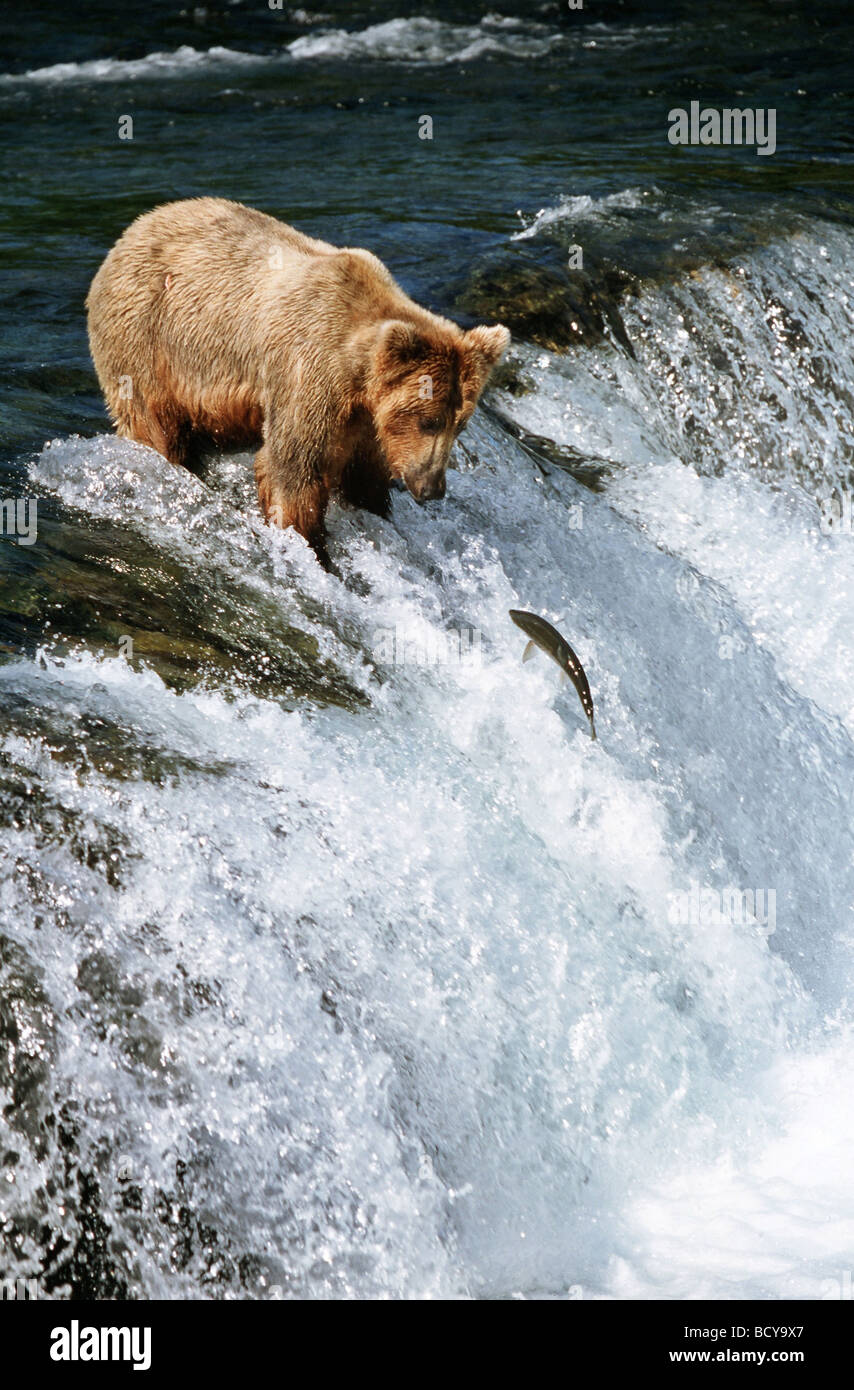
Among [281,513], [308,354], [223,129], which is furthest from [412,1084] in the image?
[223,129]

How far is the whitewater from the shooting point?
373 centimetres

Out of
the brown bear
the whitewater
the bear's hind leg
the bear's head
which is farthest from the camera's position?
the bear's hind leg

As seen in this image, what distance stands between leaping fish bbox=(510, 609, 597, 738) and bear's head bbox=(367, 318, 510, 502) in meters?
0.52

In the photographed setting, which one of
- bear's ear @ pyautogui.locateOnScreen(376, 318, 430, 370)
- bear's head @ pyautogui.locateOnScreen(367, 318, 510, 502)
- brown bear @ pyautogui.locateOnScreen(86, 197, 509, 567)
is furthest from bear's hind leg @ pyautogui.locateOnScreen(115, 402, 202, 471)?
bear's ear @ pyautogui.locateOnScreen(376, 318, 430, 370)

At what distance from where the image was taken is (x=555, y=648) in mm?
5031

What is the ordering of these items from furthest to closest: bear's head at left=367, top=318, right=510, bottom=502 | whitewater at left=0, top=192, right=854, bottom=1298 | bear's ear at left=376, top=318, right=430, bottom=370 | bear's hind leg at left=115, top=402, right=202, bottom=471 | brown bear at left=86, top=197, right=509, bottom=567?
bear's hind leg at left=115, top=402, right=202, bottom=471 → brown bear at left=86, top=197, right=509, bottom=567 → bear's head at left=367, top=318, right=510, bottom=502 → bear's ear at left=376, top=318, right=430, bottom=370 → whitewater at left=0, top=192, right=854, bottom=1298

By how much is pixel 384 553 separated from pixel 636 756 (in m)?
1.21

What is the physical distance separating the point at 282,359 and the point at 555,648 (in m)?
1.35

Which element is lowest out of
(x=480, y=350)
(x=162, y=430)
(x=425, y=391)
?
(x=162, y=430)

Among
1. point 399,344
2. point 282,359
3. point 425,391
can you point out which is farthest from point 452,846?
→ point 282,359

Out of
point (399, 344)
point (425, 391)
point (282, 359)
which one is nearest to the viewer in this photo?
point (399, 344)

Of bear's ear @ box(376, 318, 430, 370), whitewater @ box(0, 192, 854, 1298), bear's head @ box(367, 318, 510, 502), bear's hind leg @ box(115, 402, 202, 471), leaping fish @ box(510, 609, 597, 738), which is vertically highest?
bear's ear @ box(376, 318, 430, 370)

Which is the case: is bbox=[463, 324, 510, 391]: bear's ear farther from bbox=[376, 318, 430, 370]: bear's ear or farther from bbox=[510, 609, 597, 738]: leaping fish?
bbox=[510, 609, 597, 738]: leaping fish

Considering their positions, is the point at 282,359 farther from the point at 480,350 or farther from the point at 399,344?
the point at 480,350
